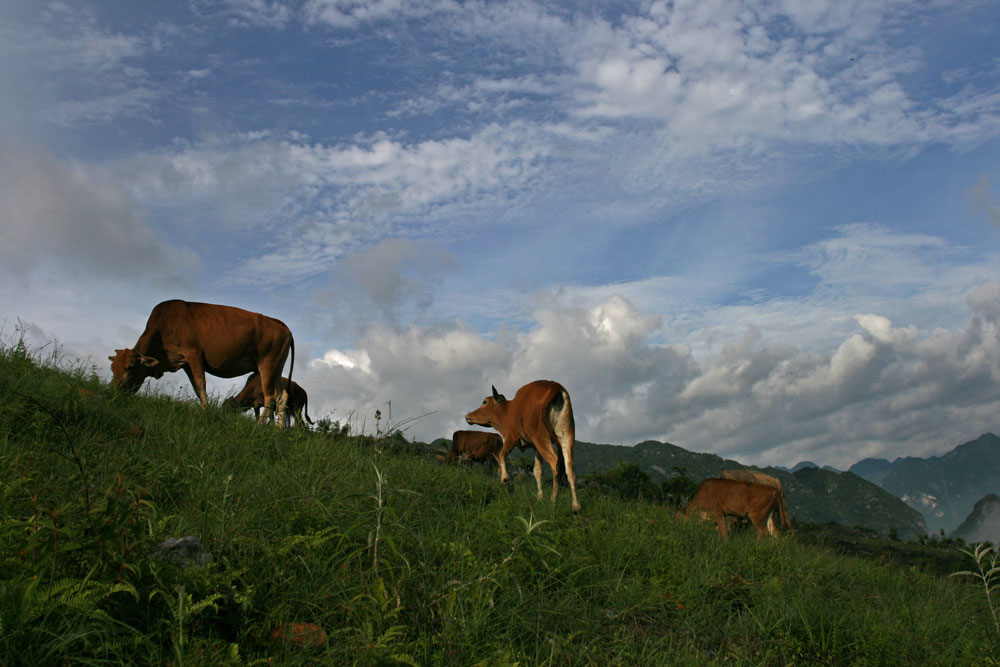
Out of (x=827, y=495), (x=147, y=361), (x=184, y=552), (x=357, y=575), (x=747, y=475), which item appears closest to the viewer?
(x=184, y=552)

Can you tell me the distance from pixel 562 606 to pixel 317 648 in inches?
80.9

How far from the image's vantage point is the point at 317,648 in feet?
14.0

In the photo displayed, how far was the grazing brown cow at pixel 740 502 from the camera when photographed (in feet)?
42.2

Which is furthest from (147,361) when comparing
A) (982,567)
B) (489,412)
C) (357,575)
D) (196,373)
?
(982,567)

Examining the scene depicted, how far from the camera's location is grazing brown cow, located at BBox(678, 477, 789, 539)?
12.9 m

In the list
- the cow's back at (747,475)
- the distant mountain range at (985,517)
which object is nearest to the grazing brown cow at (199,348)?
the cow's back at (747,475)

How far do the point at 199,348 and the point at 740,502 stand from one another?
10453 millimetres

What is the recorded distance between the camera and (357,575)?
16.7ft

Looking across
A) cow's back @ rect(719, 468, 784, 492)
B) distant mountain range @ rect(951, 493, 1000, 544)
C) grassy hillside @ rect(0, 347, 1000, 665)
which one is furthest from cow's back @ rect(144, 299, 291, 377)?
distant mountain range @ rect(951, 493, 1000, 544)

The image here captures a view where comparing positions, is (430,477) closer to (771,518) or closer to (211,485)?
(211,485)

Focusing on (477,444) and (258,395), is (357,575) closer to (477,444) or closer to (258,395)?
(258,395)

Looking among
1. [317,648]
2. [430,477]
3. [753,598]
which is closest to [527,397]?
[430,477]

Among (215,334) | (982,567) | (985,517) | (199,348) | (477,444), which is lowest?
(985,517)

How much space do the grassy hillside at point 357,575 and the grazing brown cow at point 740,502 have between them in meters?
3.39
